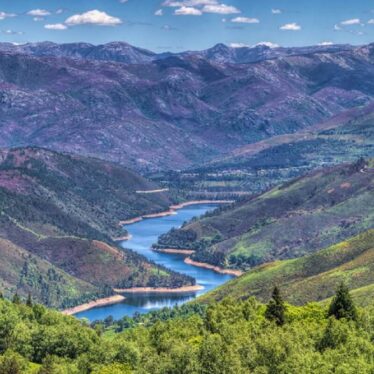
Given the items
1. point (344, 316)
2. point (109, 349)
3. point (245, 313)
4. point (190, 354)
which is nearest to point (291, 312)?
point (245, 313)

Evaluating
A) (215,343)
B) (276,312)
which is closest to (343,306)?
(276,312)

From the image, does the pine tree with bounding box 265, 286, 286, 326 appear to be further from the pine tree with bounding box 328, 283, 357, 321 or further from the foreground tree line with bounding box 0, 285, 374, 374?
the pine tree with bounding box 328, 283, 357, 321

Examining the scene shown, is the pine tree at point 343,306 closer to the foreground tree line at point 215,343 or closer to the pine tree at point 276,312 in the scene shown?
the foreground tree line at point 215,343

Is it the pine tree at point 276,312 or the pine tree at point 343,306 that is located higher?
the pine tree at point 343,306

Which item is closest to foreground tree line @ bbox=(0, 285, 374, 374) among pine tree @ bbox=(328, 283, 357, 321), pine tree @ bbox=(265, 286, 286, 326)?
pine tree @ bbox=(265, 286, 286, 326)

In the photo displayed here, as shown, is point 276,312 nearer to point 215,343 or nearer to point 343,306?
point 343,306

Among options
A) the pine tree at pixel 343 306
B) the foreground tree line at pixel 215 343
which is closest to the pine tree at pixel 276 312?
the foreground tree line at pixel 215 343
